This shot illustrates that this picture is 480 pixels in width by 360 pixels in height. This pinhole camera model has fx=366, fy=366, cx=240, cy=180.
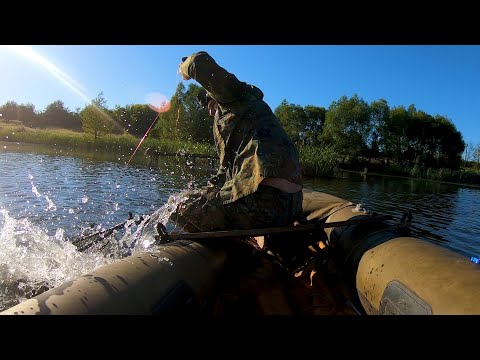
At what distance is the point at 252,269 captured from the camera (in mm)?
3742

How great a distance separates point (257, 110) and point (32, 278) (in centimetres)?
330

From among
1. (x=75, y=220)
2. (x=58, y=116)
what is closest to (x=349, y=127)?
(x=58, y=116)

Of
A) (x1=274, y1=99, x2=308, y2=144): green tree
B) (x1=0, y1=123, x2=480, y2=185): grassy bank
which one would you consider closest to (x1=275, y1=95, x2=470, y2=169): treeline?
(x1=274, y1=99, x2=308, y2=144): green tree

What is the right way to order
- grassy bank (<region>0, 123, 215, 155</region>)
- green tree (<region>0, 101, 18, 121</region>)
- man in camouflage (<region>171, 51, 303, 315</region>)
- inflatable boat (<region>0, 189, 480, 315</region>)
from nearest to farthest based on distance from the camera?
inflatable boat (<region>0, 189, 480, 315</region>)
man in camouflage (<region>171, 51, 303, 315</region>)
grassy bank (<region>0, 123, 215, 155</region>)
green tree (<region>0, 101, 18, 121</region>)

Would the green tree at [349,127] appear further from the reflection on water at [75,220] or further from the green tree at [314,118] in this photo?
the reflection on water at [75,220]

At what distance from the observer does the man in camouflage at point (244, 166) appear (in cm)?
346

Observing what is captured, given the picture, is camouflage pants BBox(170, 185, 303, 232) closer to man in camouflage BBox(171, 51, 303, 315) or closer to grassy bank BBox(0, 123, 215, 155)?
man in camouflage BBox(171, 51, 303, 315)

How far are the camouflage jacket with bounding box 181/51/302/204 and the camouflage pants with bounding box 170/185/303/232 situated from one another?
112 mm

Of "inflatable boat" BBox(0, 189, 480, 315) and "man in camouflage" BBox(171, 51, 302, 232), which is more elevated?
"man in camouflage" BBox(171, 51, 302, 232)

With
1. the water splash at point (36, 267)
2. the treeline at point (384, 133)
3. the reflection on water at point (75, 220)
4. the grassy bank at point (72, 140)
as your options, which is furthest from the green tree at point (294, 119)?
the water splash at point (36, 267)

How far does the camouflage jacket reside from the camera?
3441 millimetres

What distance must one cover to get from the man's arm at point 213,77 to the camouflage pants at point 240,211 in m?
1.04

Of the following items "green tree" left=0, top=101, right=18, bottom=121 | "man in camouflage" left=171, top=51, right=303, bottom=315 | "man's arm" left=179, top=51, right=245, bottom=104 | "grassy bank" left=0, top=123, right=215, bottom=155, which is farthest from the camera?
"green tree" left=0, top=101, right=18, bottom=121

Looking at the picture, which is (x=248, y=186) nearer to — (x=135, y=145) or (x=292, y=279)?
(x=292, y=279)
